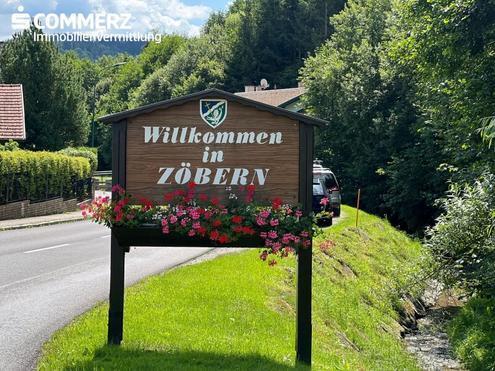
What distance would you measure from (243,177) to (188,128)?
2.47 ft

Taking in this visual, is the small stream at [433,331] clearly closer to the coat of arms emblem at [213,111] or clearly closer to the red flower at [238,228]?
the red flower at [238,228]

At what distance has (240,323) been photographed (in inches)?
362

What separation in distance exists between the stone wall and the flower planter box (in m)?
21.7

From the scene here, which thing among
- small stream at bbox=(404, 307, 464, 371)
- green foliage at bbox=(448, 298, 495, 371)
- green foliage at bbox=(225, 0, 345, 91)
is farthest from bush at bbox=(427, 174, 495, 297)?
green foliage at bbox=(225, 0, 345, 91)

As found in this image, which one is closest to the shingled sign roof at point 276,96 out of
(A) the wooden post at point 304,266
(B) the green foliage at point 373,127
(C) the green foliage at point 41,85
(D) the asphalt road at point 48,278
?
(B) the green foliage at point 373,127

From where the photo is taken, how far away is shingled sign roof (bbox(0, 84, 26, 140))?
34.4 m

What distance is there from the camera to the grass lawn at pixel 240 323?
7238 mm

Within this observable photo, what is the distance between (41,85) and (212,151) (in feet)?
140

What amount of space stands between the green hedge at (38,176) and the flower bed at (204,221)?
71.2 ft

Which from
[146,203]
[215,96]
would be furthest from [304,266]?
[215,96]

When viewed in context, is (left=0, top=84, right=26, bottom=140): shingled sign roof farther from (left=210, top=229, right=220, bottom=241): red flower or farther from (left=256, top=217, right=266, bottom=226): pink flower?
(left=256, top=217, right=266, bottom=226): pink flower

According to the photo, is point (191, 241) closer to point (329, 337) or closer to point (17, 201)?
point (329, 337)

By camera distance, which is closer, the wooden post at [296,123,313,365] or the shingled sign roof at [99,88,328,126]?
the shingled sign roof at [99,88,328,126]

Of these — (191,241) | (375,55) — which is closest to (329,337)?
(191,241)
